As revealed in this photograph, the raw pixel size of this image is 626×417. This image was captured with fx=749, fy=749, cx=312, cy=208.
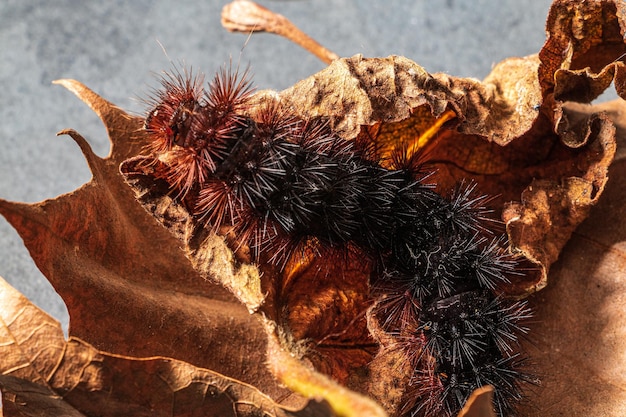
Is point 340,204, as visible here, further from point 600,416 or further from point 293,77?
point 293,77

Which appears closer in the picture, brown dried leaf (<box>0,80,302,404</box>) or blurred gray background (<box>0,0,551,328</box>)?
brown dried leaf (<box>0,80,302,404</box>)

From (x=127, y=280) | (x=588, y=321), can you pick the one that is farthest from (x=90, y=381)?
(x=588, y=321)

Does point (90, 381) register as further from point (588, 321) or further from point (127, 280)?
point (588, 321)

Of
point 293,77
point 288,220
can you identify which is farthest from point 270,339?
point 293,77

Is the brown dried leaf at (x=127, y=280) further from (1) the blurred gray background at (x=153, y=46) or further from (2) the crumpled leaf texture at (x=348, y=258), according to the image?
(1) the blurred gray background at (x=153, y=46)

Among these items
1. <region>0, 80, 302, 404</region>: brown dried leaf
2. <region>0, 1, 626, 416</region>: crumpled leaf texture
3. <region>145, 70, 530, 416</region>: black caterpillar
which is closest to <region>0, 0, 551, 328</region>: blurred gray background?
<region>0, 1, 626, 416</region>: crumpled leaf texture

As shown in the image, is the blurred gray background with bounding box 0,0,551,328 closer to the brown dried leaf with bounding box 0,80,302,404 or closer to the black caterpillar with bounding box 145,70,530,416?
the brown dried leaf with bounding box 0,80,302,404
